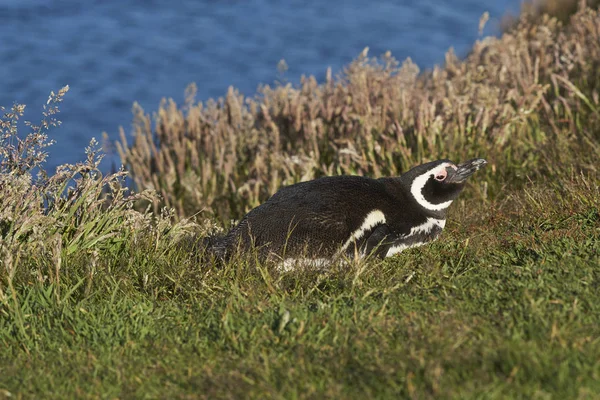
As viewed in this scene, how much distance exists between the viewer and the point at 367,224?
559cm

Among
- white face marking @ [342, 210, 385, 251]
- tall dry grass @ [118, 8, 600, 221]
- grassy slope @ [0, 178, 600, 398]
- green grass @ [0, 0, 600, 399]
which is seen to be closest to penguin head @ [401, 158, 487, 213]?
green grass @ [0, 0, 600, 399]

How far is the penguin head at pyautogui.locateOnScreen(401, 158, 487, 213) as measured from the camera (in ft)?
19.6

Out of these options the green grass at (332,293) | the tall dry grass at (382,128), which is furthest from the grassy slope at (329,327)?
the tall dry grass at (382,128)

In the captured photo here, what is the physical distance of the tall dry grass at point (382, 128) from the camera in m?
8.09

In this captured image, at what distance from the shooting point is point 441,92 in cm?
878

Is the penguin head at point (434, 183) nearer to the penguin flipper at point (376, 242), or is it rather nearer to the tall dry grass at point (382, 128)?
the penguin flipper at point (376, 242)

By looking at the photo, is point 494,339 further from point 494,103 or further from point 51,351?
point 494,103

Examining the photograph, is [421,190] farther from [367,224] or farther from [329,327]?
[329,327]

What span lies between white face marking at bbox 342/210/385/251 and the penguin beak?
678 mm

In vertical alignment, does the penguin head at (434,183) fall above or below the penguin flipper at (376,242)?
above

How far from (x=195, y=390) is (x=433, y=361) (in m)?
1.00

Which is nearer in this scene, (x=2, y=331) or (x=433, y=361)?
(x=433, y=361)

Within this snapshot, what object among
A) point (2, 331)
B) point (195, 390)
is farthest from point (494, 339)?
point (2, 331)

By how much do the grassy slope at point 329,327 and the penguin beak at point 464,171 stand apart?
0.68 metres
